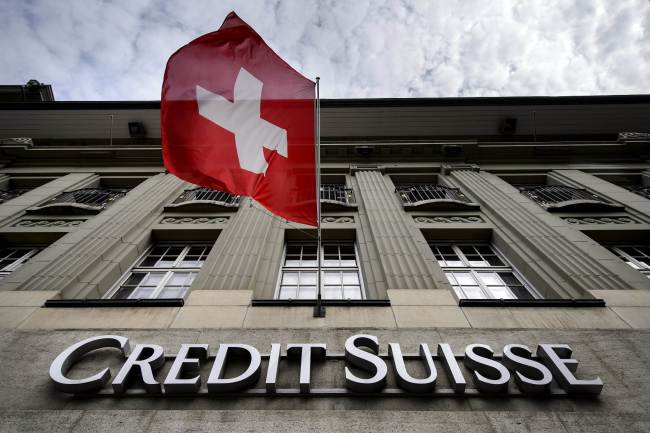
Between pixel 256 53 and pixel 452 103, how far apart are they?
13.8 metres

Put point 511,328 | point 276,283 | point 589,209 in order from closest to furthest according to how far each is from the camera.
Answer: point 511,328, point 276,283, point 589,209

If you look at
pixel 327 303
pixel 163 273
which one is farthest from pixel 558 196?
pixel 163 273

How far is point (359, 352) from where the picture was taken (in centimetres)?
483

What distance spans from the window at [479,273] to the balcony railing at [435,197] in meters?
1.64

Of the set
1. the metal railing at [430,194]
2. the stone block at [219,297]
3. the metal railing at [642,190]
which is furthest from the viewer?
the metal railing at [642,190]

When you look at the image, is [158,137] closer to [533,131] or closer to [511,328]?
[511,328]

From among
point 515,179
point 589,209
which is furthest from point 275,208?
point 515,179

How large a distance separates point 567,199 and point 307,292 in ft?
34.0

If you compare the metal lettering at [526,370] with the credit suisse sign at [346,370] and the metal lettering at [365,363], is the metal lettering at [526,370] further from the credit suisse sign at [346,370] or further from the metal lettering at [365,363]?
the metal lettering at [365,363]

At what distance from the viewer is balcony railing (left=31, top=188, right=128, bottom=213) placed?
35.9 feet

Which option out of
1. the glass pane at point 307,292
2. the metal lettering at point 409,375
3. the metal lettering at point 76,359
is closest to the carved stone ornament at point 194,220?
the glass pane at point 307,292

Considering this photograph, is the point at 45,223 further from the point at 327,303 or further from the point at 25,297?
the point at 327,303

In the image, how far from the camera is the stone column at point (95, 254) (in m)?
7.26

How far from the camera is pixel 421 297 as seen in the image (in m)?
6.49
